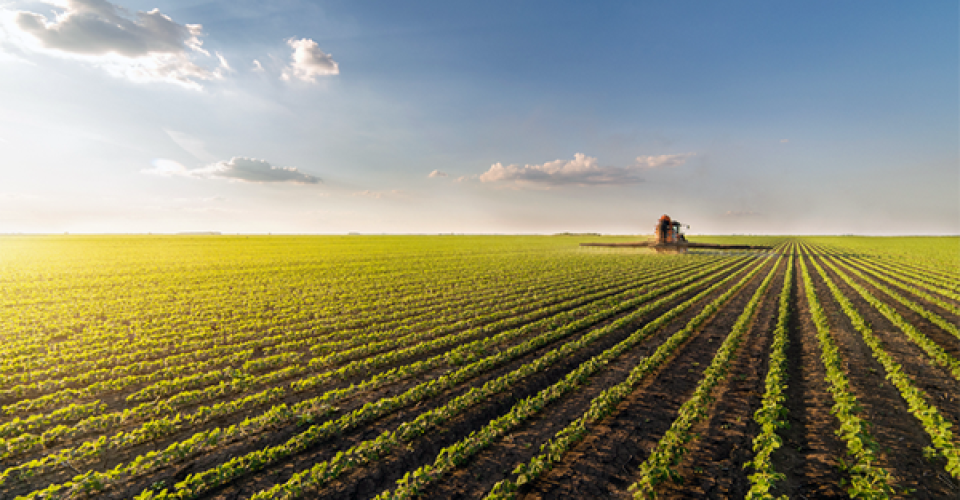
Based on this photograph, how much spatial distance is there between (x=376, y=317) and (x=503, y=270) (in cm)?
1935

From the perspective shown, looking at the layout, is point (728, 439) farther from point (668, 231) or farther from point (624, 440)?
point (668, 231)

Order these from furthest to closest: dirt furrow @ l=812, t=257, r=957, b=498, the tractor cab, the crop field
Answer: the tractor cab → the crop field → dirt furrow @ l=812, t=257, r=957, b=498

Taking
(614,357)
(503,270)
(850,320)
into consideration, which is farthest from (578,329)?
(503,270)

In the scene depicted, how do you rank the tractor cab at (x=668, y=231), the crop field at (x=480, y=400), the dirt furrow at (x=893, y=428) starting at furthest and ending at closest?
the tractor cab at (x=668, y=231) < the crop field at (x=480, y=400) < the dirt furrow at (x=893, y=428)

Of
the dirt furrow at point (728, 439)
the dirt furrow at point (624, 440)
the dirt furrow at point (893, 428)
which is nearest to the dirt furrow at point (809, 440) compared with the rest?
the dirt furrow at point (728, 439)

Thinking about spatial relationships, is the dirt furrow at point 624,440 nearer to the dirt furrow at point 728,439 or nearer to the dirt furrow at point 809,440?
the dirt furrow at point 728,439

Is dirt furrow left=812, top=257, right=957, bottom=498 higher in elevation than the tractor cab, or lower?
lower

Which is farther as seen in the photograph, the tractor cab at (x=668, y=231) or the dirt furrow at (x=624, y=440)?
the tractor cab at (x=668, y=231)

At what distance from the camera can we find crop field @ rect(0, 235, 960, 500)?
611 centimetres

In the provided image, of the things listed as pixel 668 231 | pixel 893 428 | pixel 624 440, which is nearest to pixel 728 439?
pixel 624 440

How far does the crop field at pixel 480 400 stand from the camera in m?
6.11

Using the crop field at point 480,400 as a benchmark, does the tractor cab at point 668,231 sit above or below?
above

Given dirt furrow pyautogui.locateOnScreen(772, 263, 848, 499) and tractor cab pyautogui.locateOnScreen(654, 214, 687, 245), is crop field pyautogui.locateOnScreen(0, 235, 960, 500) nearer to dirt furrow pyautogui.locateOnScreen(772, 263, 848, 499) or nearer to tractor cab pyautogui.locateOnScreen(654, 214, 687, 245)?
dirt furrow pyautogui.locateOnScreen(772, 263, 848, 499)

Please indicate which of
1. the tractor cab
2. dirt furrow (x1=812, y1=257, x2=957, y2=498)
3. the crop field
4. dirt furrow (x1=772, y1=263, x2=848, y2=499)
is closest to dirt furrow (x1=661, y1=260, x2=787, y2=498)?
the crop field
